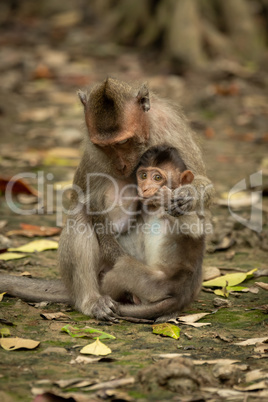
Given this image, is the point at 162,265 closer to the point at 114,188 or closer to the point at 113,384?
the point at 114,188

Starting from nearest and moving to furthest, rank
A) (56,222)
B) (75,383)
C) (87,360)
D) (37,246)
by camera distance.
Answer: (75,383), (87,360), (37,246), (56,222)

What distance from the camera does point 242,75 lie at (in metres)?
12.3

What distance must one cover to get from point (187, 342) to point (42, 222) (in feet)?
10.3

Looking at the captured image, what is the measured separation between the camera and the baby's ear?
4.60 m

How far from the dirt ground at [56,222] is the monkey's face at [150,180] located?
80 cm

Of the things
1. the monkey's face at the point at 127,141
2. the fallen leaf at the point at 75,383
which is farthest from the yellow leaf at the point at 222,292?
the fallen leaf at the point at 75,383

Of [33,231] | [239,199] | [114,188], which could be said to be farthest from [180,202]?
[239,199]

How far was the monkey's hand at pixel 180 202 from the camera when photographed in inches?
175

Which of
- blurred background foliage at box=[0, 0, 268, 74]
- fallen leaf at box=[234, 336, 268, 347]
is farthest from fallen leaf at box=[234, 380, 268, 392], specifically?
blurred background foliage at box=[0, 0, 268, 74]

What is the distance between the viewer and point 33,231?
6477 mm

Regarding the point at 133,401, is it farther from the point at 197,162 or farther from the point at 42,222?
the point at 42,222

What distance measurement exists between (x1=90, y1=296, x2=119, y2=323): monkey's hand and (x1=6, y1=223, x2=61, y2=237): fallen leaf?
76.5 inches

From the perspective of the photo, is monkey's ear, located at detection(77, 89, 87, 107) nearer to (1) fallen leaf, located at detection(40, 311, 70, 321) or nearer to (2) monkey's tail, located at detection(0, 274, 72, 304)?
(2) monkey's tail, located at detection(0, 274, 72, 304)

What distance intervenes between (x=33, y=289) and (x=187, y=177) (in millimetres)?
1407
